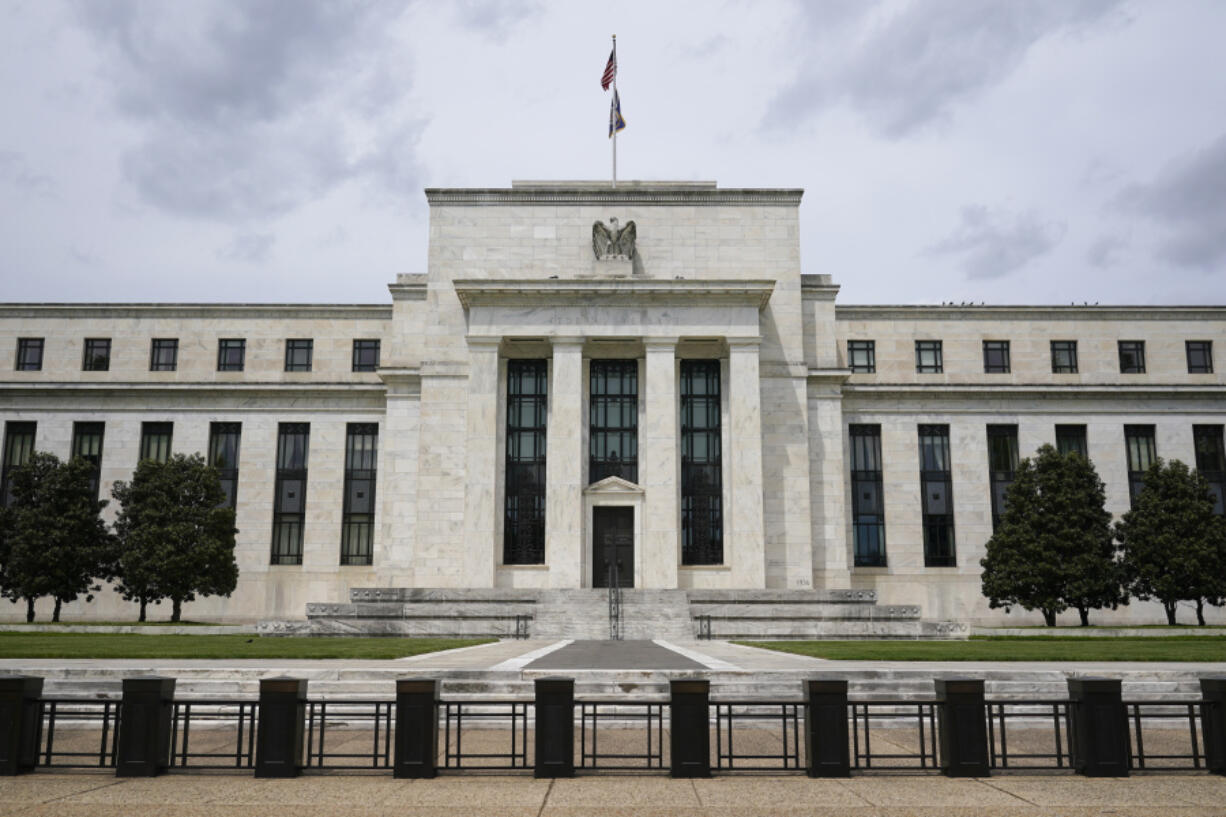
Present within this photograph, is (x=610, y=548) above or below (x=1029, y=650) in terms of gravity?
above

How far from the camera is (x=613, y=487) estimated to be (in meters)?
45.9

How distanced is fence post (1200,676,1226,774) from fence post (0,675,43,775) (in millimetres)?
14941

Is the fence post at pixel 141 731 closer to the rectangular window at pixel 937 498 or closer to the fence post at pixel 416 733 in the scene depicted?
the fence post at pixel 416 733

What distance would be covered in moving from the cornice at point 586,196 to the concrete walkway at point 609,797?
40.3m

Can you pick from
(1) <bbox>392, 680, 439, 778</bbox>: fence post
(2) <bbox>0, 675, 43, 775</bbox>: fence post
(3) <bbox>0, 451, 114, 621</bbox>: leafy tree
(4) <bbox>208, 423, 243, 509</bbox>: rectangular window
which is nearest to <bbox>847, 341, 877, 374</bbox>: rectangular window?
(4) <bbox>208, 423, 243, 509</bbox>: rectangular window

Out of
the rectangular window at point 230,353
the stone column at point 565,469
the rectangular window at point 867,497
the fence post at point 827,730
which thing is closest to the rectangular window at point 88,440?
the rectangular window at point 230,353

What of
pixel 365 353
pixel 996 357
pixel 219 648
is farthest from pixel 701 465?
pixel 219 648

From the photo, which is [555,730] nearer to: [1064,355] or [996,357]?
[996,357]

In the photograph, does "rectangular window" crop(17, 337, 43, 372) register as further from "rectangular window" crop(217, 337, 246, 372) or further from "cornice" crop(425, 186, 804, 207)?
"cornice" crop(425, 186, 804, 207)

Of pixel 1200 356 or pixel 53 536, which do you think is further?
pixel 1200 356

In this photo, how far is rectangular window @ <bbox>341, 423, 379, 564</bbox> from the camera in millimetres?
50406

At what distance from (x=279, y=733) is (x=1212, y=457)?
52.3 m

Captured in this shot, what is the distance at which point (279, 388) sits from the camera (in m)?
51.2

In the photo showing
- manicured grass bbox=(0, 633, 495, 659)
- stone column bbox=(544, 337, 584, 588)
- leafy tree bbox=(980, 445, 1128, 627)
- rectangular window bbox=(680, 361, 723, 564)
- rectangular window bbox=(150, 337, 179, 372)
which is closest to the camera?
manicured grass bbox=(0, 633, 495, 659)
